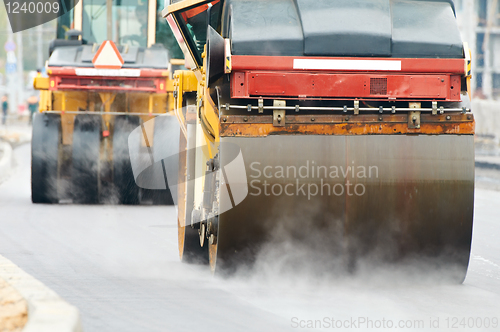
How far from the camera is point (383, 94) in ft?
19.4

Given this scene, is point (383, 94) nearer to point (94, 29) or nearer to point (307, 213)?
point (307, 213)

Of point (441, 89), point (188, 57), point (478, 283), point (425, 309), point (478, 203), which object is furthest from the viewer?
point (478, 203)

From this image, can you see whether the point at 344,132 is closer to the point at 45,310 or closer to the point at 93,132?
the point at 45,310

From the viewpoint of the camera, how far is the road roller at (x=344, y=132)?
5840mm

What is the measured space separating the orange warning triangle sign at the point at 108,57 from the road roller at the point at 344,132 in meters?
6.62

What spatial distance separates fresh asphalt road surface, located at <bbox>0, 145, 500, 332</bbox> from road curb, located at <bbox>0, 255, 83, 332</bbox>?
359 mm

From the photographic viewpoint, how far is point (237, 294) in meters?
5.97

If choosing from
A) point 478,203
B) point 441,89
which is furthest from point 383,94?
point 478,203

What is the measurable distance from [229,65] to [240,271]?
1427 millimetres

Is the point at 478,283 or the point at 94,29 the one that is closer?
the point at 478,283

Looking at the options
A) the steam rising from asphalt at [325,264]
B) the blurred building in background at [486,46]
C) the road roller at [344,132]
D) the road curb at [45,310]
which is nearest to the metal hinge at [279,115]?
the road roller at [344,132]

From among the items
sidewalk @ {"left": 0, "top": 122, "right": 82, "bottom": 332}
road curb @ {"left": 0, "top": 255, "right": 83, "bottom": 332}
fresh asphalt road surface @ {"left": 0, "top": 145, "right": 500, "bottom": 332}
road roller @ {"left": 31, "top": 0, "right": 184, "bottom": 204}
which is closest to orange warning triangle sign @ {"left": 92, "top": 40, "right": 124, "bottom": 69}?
road roller @ {"left": 31, "top": 0, "right": 184, "bottom": 204}

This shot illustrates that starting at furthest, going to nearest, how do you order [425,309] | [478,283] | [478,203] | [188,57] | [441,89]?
[478,203], [188,57], [478,283], [441,89], [425,309]

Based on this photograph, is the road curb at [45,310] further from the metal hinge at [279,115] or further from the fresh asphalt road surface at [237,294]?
the metal hinge at [279,115]
